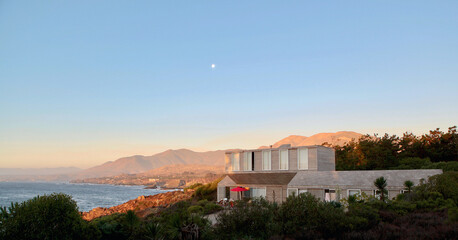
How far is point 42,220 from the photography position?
40.0 feet

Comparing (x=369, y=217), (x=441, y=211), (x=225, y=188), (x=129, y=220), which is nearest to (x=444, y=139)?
(x=225, y=188)

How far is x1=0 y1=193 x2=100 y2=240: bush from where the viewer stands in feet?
39.2

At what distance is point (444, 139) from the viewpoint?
43.0 meters

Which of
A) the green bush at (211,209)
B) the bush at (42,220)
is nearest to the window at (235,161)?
the green bush at (211,209)

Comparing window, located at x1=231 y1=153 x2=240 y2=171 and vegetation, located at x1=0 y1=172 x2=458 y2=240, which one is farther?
window, located at x1=231 y1=153 x2=240 y2=171

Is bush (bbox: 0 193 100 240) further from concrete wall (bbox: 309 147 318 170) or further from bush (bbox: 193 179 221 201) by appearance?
bush (bbox: 193 179 221 201)

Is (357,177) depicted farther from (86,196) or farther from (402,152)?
(86,196)

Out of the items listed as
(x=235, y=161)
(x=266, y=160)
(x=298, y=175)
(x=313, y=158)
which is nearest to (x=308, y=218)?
(x=298, y=175)

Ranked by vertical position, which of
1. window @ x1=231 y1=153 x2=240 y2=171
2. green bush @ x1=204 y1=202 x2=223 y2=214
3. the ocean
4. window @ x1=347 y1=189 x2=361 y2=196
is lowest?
the ocean

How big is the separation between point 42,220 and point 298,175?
2370 cm

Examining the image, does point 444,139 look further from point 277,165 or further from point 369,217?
point 369,217

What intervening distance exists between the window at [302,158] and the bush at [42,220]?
2292 centimetres

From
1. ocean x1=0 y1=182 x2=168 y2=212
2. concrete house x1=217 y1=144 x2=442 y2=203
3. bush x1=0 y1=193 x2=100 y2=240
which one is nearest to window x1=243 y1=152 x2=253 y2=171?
concrete house x1=217 y1=144 x2=442 y2=203

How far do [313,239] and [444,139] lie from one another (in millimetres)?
39402
